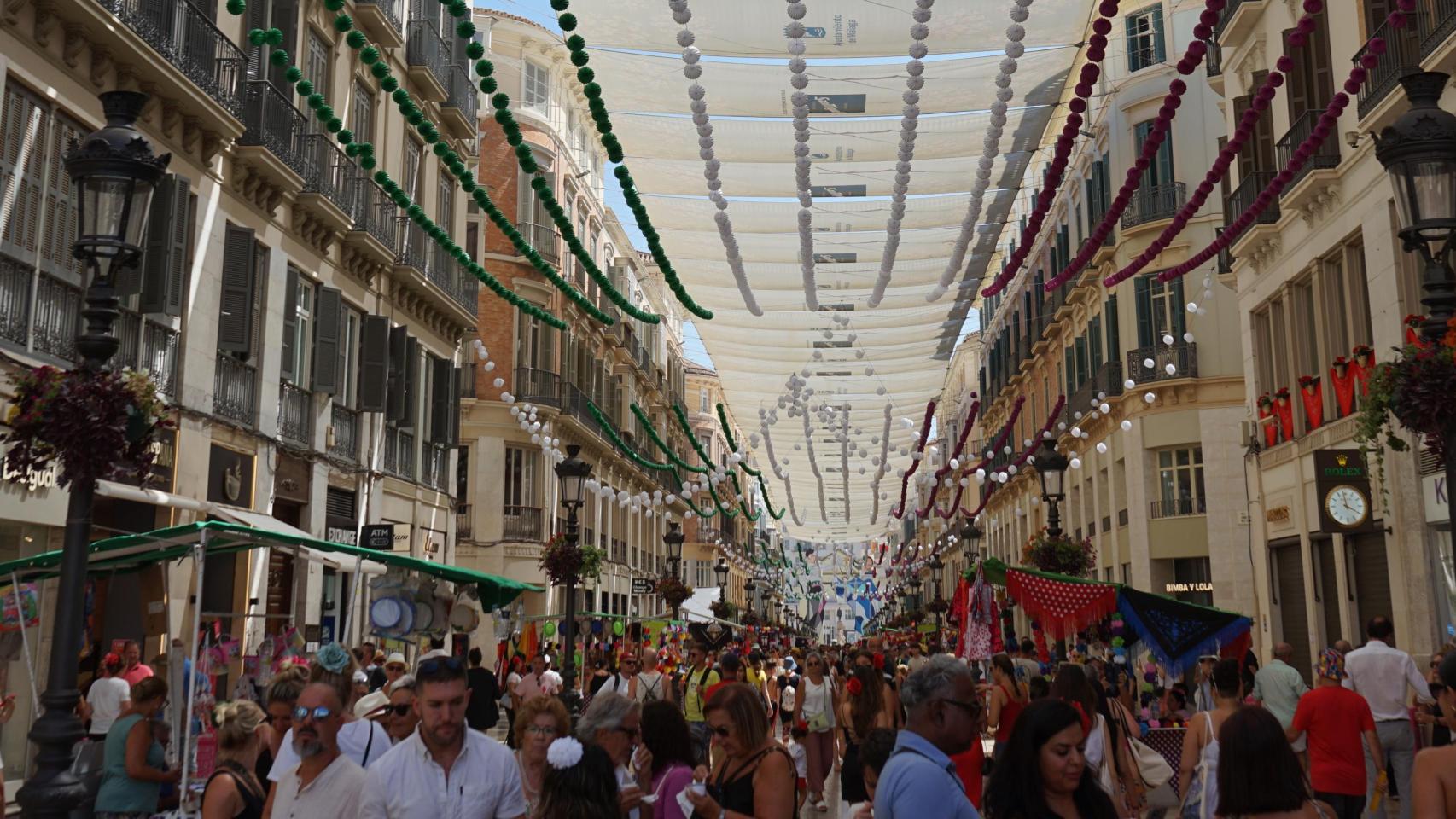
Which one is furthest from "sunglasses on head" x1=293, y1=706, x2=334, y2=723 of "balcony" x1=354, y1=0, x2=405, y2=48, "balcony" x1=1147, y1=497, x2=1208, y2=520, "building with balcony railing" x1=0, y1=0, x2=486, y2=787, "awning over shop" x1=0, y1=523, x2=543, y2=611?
"balcony" x1=1147, y1=497, x2=1208, y2=520

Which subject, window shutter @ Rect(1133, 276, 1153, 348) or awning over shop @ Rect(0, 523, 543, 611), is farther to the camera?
window shutter @ Rect(1133, 276, 1153, 348)

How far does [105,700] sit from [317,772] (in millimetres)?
7629

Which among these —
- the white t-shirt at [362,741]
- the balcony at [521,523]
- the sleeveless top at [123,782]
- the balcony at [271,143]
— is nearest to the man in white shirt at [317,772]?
the white t-shirt at [362,741]

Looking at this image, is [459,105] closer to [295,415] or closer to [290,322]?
[290,322]

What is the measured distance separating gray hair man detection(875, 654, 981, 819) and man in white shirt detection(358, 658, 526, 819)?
1.54m

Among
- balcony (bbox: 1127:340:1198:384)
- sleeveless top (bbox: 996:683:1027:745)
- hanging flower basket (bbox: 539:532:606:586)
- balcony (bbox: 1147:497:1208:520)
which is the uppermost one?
balcony (bbox: 1127:340:1198:384)

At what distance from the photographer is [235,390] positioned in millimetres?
18375

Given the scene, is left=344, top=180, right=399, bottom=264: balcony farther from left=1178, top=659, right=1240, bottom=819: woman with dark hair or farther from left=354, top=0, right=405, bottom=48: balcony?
left=1178, top=659, right=1240, bottom=819: woman with dark hair

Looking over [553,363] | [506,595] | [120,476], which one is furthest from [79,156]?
[553,363]

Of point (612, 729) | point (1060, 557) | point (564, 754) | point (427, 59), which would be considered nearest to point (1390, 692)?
point (612, 729)

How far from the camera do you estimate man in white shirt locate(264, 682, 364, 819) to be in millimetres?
5207

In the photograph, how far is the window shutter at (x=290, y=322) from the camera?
20203 millimetres

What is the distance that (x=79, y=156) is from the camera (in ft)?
24.2

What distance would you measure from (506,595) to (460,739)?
35.0ft
